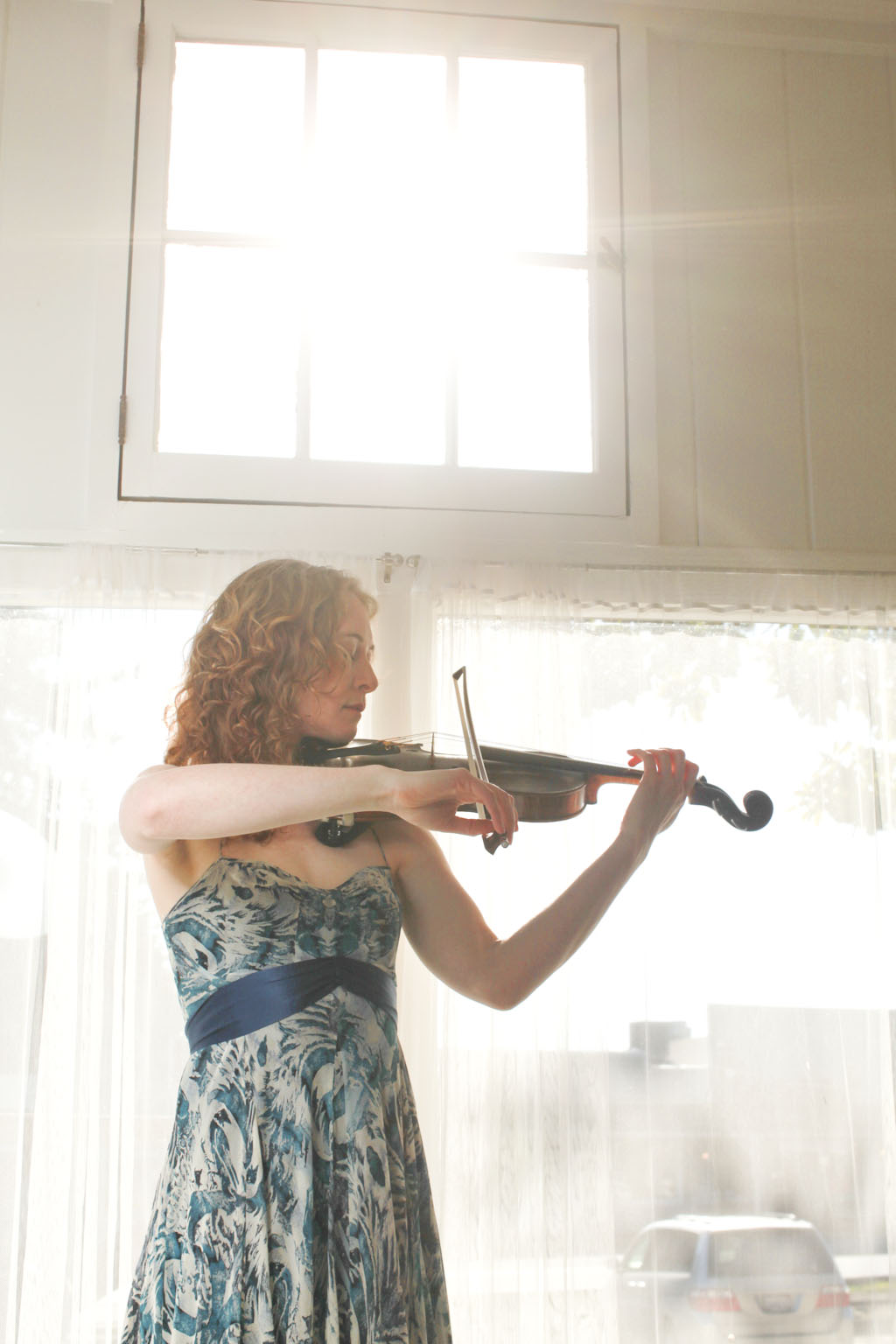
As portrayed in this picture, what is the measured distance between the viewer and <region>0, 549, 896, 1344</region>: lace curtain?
2.16 m

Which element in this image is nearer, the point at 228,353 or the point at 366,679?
the point at 366,679

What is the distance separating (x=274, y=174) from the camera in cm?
262

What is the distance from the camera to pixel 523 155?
270 centimetres

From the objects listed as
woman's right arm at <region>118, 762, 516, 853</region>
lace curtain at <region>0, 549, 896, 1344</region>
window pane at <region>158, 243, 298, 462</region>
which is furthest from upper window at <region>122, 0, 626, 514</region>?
woman's right arm at <region>118, 762, 516, 853</region>

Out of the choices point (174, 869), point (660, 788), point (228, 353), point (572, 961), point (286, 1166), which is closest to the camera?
point (286, 1166)

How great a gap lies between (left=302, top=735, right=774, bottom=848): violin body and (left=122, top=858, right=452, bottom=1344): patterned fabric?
0.55 feet

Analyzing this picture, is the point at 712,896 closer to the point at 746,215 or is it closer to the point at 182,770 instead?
the point at 182,770

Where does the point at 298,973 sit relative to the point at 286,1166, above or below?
above

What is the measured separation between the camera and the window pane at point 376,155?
2629 millimetres

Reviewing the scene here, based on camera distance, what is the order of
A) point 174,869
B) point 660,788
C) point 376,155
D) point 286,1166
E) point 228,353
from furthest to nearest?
point 376,155, point 228,353, point 660,788, point 174,869, point 286,1166

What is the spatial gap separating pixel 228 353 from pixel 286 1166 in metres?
1.69

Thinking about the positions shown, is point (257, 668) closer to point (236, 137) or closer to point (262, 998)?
point (262, 998)

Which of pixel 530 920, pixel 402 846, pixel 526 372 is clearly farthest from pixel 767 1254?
pixel 526 372

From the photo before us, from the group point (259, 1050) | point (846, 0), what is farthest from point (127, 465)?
point (846, 0)
